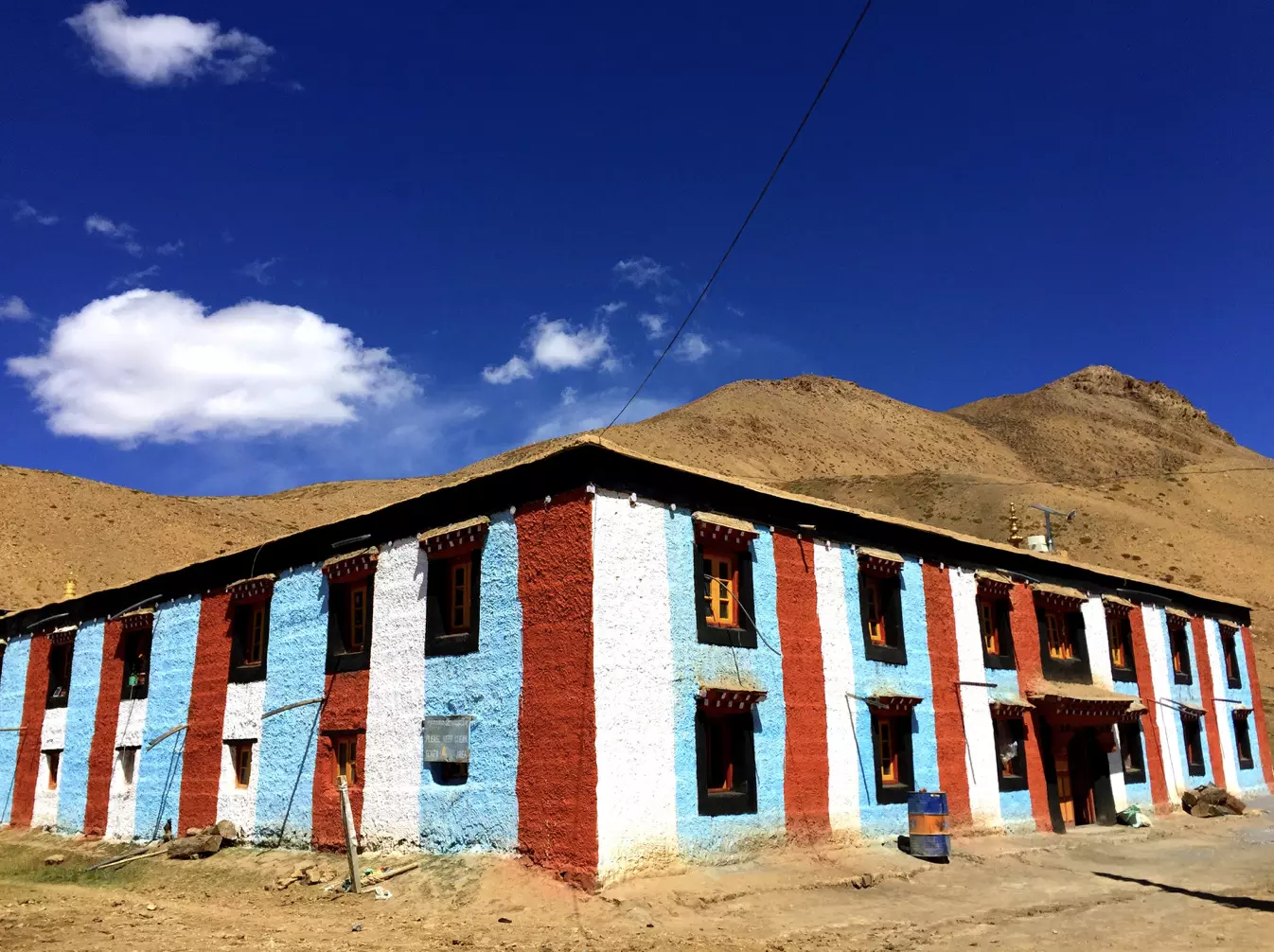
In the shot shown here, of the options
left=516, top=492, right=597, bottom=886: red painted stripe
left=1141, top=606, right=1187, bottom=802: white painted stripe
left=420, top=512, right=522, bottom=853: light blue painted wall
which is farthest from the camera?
left=1141, top=606, right=1187, bottom=802: white painted stripe

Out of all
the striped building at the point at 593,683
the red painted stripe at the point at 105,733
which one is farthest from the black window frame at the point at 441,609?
the red painted stripe at the point at 105,733

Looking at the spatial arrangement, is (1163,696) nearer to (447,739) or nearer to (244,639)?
(447,739)

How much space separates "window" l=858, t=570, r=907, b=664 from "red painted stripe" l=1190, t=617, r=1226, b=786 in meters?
13.8

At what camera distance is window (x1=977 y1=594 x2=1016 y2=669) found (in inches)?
781

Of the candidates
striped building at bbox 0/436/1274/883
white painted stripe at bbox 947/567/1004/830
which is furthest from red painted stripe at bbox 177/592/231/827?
white painted stripe at bbox 947/567/1004/830

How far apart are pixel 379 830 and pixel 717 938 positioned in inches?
249

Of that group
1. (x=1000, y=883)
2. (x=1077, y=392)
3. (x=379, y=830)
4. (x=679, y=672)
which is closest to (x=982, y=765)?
(x=1000, y=883)

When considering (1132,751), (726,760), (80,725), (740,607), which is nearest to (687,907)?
(726,760)

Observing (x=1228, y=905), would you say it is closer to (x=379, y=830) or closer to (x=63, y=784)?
(x=379, y=830)

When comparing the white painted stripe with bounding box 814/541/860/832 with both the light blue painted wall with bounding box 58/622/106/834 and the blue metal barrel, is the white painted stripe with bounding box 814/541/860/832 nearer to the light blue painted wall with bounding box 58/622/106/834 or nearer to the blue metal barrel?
the blue metal barrel

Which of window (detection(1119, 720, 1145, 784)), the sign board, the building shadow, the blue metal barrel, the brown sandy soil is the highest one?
the brown sandy soil

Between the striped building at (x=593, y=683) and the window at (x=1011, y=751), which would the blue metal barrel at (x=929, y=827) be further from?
the window at (x=1011, y=751)

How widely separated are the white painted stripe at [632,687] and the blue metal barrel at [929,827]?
15.6 feet

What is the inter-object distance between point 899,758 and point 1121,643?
1012cm
